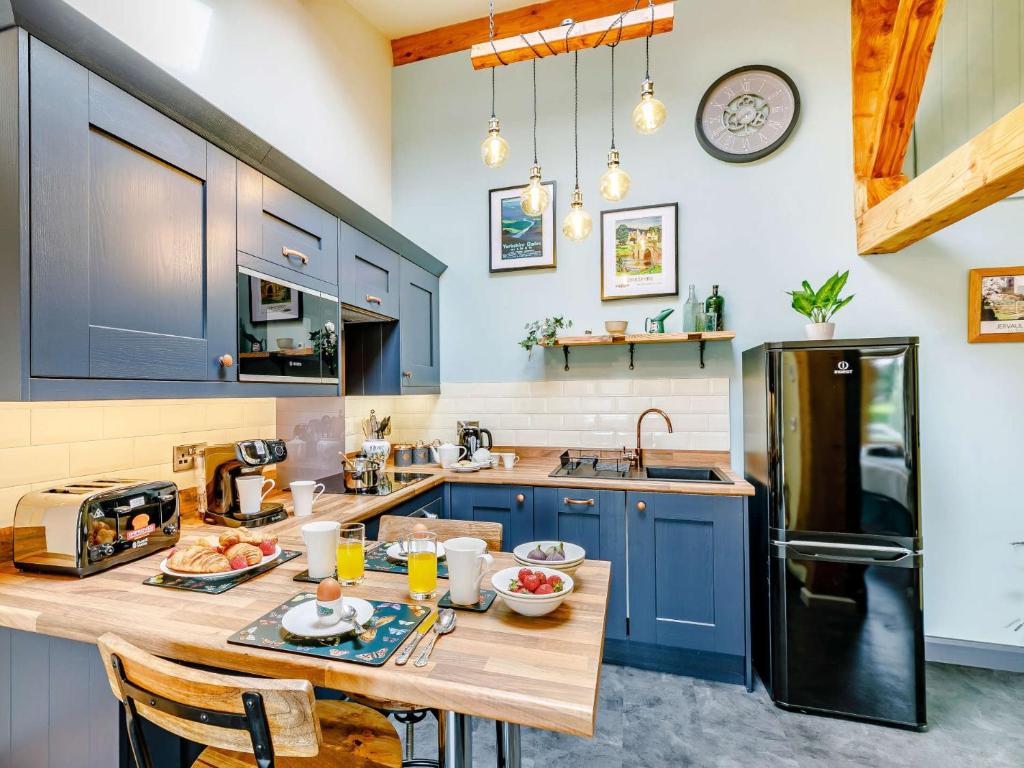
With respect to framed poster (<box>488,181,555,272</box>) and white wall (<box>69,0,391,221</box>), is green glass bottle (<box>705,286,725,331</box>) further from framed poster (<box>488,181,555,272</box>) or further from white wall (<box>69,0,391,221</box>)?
white wall (<box>69,0,391,221</box>)

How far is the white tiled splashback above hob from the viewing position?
114 inches

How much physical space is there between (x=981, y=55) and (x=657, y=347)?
6.86ft

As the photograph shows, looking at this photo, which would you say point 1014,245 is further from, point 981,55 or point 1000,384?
point 981,55

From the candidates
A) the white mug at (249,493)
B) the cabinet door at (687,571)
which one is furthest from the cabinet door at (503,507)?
the white mug at (249,493)

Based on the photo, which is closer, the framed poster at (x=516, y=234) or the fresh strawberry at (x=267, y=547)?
the fresh strawberry at (x=267, y=547)

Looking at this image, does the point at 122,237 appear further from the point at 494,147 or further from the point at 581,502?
the point at 581,502

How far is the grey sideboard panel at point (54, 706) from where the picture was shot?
1227mm

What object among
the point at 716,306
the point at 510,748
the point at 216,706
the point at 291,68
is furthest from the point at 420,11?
the point at 510,748

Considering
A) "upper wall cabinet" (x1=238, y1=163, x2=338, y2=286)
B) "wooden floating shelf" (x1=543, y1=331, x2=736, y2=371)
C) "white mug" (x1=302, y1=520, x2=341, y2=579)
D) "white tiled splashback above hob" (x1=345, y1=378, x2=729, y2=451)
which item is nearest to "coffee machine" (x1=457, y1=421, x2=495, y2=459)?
"white tiled splashback above hob" (x1=345, y1=378, x2=729, y2=451)

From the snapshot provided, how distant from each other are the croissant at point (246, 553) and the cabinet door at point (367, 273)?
1222 mm

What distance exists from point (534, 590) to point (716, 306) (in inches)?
86.4

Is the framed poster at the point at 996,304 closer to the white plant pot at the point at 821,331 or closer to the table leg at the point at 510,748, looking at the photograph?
the white plant pot at the point at 821,331

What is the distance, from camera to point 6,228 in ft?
3.66

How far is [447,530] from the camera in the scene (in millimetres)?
1766
